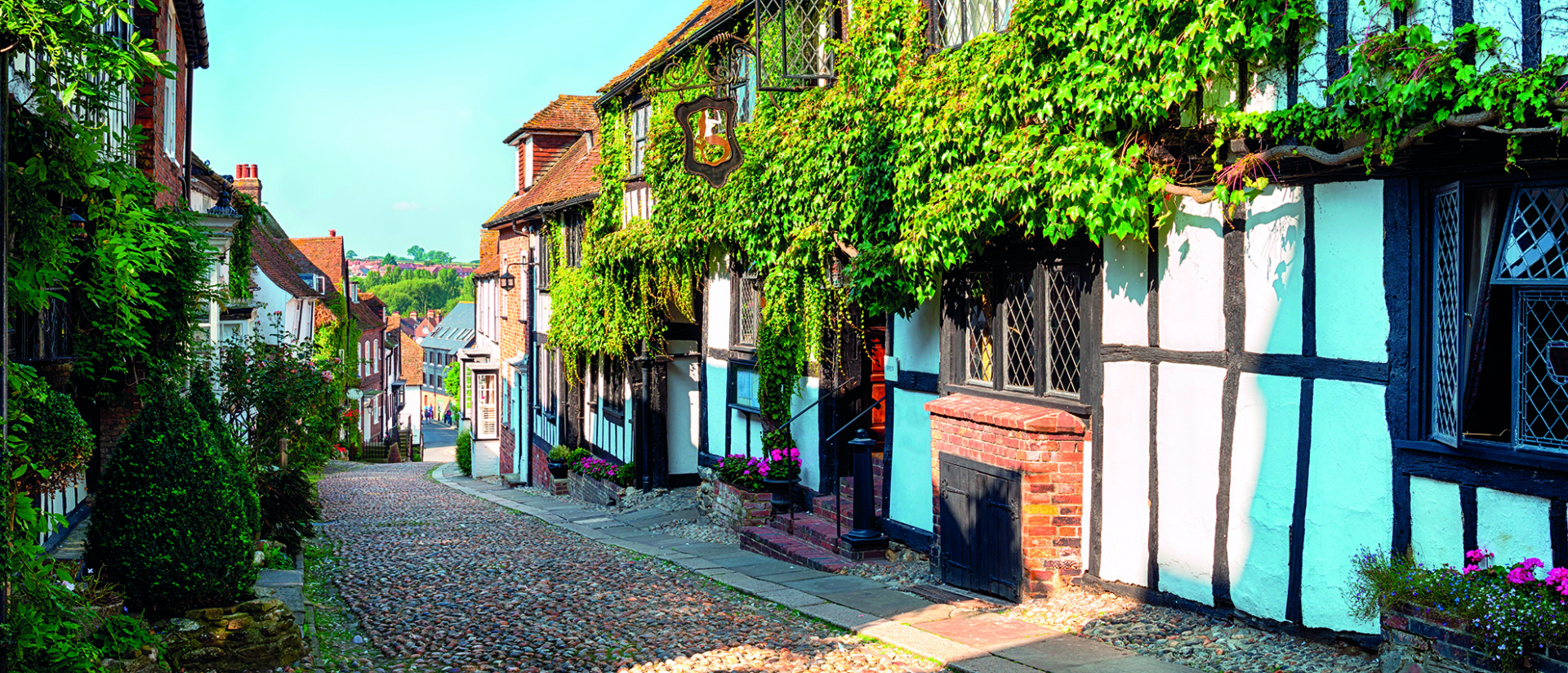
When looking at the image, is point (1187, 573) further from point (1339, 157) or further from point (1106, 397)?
point (1339, 157)

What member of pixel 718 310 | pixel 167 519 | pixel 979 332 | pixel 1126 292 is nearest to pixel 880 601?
pixel 979 332

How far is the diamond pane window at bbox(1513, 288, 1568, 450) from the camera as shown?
20.2 feet

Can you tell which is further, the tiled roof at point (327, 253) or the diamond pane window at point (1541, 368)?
the tiled roof at point (327, 253)

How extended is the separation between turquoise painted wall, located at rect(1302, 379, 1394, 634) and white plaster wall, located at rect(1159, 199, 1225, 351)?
92 centimetres

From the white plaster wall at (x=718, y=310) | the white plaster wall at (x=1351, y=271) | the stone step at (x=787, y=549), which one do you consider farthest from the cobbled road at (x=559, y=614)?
the white plaster wall at (x=718, y=310)

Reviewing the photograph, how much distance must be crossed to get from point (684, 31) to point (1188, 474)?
41.9ft

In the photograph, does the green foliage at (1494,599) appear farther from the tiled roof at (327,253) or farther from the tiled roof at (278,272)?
the tiled roof at (327,253)

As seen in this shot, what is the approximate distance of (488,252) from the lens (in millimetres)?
36750

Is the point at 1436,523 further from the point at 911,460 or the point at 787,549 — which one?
the point at 787,549

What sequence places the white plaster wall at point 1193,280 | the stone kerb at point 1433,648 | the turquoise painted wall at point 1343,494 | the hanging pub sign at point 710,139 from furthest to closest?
the hanging pub sign at point 710,139, the white plaster wall at point 1193,280, the turquoise painted wall at point 1343,494, the stone kerb at point 1433,648

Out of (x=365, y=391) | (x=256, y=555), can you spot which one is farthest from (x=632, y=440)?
(x=365, y=391)

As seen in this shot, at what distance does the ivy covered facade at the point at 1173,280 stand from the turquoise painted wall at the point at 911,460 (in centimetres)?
4

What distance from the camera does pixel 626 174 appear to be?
19859 mm

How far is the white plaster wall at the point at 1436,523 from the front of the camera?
255 inches
